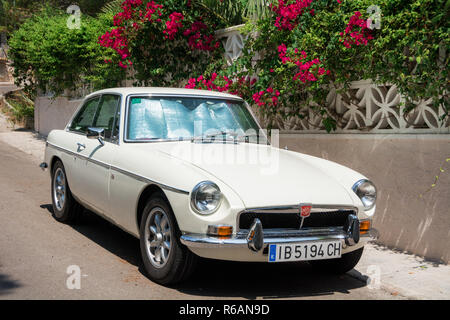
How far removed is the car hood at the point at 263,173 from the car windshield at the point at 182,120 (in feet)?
0.68

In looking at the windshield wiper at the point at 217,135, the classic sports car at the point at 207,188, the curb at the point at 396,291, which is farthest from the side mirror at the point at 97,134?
the curb at the point at 396,291

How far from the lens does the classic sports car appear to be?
4.04 m

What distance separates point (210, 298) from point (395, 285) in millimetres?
1773

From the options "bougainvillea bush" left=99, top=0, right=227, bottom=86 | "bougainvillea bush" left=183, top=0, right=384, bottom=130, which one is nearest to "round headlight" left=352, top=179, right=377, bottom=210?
"bougainvillea bush" left=183, top=0, right=384, bottom=130

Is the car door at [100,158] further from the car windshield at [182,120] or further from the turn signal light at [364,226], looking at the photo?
the turn signal light at [364,226]

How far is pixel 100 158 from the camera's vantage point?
5.43 m

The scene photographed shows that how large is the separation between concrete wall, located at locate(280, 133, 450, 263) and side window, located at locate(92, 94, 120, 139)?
2.98 m

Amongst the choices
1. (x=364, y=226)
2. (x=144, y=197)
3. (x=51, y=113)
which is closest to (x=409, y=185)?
(x=364, y=226)

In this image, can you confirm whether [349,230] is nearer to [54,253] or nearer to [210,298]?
[210,298]

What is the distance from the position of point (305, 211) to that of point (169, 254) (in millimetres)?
1147

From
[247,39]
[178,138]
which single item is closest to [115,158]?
[178,138]

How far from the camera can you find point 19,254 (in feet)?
16.7

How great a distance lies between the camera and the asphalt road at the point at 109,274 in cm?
424

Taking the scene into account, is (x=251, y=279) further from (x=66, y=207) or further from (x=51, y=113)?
(x=51, y=113)
